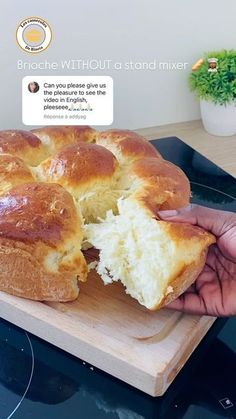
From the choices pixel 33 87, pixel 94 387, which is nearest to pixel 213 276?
pixel 94 387

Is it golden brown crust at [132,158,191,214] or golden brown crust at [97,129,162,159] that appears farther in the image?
golden brown crust at [97,129,162,159]

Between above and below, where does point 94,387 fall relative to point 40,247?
below

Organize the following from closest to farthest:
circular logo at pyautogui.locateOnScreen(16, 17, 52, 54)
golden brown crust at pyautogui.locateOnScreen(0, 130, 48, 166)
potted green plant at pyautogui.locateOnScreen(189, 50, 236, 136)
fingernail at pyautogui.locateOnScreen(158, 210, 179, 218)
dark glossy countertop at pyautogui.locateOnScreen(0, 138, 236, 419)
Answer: dark glossy countertop at pyautogui.locateOnScreen(0, 138, 236, 419)
fingernail at pyautogui.locateOnScreen(158, 210, 179, 218)
golden brown crust at pyautogui.locateOnScreen(0, 130, 48, 166)
circular logo at pyautogui.locateOnScreen(16, 17, 52, 54)
potted green plant at pyautogui.locateOnScreen(189, 50, 236, 136)

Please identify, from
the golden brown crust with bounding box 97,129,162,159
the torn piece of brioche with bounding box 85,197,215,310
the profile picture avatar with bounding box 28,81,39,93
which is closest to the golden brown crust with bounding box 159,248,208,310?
the torn piece of brioche with bounding box 85,197,215,310

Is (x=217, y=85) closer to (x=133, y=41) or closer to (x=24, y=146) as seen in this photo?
(x=133, y=41)

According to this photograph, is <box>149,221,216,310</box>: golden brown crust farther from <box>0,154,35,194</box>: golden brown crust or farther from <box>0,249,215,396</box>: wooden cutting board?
<box>0,154,35,194</box>: golden brown crust

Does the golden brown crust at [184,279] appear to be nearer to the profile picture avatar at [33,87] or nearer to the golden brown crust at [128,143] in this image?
the golden brown crust at [128,143]

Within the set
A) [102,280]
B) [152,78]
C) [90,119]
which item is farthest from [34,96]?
[102,280]
